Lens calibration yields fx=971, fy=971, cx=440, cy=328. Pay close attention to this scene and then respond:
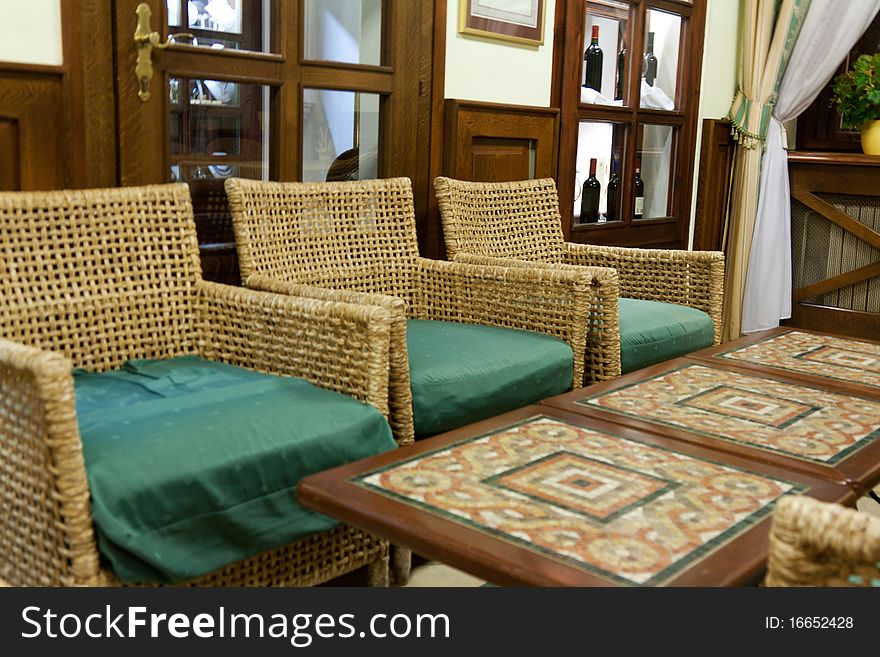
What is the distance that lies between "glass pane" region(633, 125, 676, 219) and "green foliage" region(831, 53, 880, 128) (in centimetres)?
92

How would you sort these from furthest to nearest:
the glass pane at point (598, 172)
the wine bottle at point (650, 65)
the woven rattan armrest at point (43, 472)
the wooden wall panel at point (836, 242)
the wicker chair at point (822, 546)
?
the wooden wall panel at point (836, 242) → the wine bottle at point (650, 65) → the glass pane at point (598, 172) → the woven rattan armrest at point (43, 472) → the wicker chair at point (822, 546)

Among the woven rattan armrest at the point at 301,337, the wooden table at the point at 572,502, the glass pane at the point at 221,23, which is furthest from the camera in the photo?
the glass pane at the point at 221,23

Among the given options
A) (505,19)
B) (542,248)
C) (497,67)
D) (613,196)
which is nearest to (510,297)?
(542,248)

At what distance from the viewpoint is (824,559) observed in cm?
91

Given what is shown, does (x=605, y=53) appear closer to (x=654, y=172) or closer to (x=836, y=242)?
(x=654, y=172)

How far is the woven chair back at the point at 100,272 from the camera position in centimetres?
196

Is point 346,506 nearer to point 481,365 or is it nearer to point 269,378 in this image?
point 269,378

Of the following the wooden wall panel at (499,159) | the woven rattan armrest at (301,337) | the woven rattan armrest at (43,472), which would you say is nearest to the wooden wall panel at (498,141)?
the wooden wall panel at (499,159)

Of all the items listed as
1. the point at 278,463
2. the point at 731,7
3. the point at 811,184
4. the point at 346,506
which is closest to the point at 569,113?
the point at 731,7

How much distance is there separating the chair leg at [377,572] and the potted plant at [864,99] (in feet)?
11.1

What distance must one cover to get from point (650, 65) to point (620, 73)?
0.79 ft

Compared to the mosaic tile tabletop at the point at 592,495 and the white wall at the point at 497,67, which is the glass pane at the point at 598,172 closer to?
the white wall at the point at 497,67

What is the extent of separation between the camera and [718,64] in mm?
4355

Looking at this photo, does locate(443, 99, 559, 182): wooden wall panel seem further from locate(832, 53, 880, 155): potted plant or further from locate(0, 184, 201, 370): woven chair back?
locate(832, 53, 880, 155): potted plant
